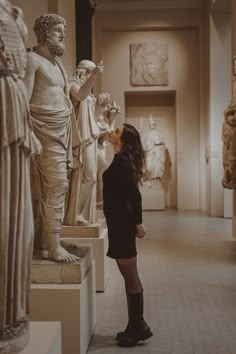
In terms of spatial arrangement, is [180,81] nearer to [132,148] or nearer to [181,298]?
[181,298]

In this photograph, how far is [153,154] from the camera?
15211 mm

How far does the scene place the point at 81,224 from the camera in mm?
5871

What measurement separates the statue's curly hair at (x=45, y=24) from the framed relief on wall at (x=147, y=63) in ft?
38.9

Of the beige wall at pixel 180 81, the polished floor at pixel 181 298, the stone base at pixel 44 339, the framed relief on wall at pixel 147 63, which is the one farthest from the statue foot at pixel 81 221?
the framed relief on wall at pixel 147 63

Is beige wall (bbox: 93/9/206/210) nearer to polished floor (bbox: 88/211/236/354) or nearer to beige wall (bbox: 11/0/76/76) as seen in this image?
polished floor (bbox: 88/211/236/354)

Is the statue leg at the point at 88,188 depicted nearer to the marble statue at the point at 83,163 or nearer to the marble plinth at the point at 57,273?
the marble statue at the point at 83,163

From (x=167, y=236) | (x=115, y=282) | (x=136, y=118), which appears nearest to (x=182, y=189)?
(x=136, y=118)

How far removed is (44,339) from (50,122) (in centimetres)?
159

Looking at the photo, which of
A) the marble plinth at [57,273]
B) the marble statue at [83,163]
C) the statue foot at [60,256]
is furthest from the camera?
the marble statue at [83,163]

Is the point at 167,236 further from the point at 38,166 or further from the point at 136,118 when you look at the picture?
the point at 136,118

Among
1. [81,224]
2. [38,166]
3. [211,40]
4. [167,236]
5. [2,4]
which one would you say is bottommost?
[167,236]

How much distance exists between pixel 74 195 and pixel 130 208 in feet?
6.04

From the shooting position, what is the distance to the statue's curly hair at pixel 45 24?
143 inches

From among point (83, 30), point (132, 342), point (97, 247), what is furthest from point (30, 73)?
point (83, 30)
